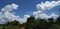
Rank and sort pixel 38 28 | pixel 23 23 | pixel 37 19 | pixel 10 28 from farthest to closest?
pixel 37 19 < pixel 23 23 < pixel 10 28 < pixel 38 28

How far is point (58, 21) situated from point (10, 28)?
5.86m

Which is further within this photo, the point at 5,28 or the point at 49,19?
the point at 49,19

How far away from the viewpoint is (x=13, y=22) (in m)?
24.8

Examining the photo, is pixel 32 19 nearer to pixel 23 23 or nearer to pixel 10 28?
pixel 23 23

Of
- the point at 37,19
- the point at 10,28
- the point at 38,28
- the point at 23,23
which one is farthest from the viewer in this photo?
the point at 37,19

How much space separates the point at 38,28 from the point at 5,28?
4.48 metres

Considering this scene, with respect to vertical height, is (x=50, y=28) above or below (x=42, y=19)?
below

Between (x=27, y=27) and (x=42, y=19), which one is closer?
(x=27, y=27)

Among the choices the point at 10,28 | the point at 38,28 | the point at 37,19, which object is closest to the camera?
the point at 38,28

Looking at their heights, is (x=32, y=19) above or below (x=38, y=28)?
above

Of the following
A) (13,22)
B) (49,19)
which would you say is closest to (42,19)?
(49,19)

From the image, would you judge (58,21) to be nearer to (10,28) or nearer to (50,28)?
(50,28)

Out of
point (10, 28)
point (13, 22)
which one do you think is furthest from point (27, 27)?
point (13, 22)

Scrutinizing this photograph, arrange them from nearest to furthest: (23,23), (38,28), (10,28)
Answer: (38,28), (10,28), (23,23)
